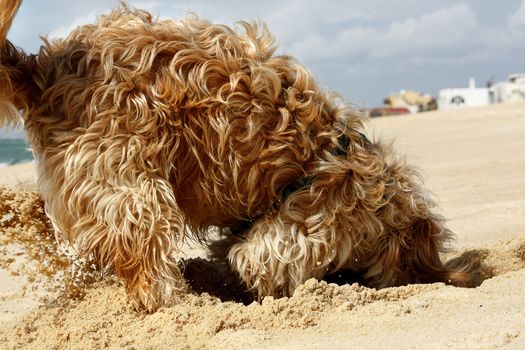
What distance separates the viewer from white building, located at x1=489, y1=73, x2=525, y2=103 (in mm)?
42781

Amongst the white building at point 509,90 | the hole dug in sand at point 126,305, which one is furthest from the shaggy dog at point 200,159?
the white building at point 509,90

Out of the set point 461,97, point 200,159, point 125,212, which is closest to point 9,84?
point 125,212

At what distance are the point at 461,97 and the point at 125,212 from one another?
50.9 m

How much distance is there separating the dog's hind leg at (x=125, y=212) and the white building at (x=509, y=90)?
39865mm

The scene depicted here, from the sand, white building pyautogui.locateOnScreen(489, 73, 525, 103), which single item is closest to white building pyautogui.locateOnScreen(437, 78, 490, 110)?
white building pyautogui.locateOnScreen(489, 73, 525, 103)

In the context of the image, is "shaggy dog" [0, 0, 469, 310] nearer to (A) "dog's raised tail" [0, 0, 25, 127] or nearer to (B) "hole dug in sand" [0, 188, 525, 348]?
(A) "dog's raised tail" [0, 0, 25, 127]

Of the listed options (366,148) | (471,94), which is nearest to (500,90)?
(471,94)

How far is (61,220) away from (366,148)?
1717 mm

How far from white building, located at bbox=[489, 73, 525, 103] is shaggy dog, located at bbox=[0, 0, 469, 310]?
1537 inches

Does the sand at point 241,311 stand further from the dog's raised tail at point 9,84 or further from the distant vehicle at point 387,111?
the distant vehicle at point 387,111

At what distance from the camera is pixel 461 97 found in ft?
173

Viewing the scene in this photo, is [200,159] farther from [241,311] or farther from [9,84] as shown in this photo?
[9,84]

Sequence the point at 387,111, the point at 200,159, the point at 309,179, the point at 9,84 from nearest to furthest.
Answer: the point at 9,84, the point at 200,159, the point at 309,179, the point at 387,111

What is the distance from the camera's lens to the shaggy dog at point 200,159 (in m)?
3.88
